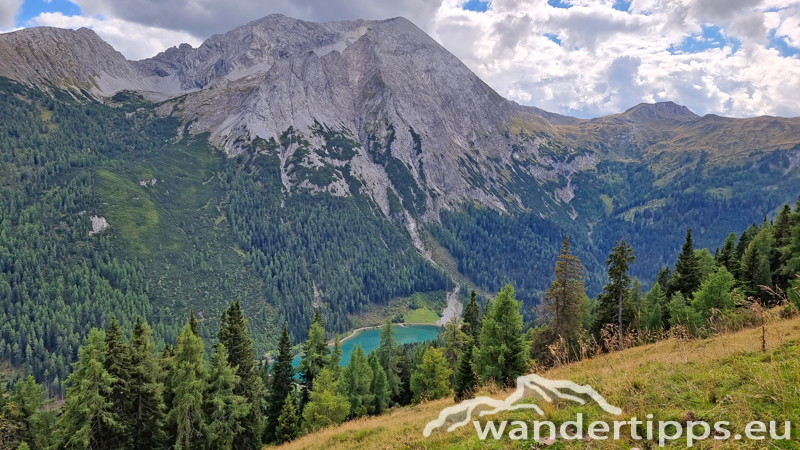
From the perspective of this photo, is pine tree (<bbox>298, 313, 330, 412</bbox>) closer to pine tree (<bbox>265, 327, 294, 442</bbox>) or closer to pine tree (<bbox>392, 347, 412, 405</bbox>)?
pine tree (<bbox>265, 327, 294, 442</bbox>)

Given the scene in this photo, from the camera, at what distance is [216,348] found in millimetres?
30719

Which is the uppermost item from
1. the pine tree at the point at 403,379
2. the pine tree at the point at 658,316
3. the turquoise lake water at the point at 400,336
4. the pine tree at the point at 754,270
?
the pine tree at the point at 754,270

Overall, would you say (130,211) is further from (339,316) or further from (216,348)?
(216,348)

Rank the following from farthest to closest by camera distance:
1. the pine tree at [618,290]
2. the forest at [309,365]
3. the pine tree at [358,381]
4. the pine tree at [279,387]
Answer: the pine tree at [358,381], the pine tree at [279,387], the pine tree at [618,290], the forest at [309,365]

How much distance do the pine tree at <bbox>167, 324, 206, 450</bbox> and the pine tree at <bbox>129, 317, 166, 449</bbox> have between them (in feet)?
4.70

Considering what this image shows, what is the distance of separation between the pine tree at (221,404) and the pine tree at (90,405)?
599 cm

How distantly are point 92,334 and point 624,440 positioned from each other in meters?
32.2

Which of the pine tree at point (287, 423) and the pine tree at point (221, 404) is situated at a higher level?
the pine tree at point (221, 404)

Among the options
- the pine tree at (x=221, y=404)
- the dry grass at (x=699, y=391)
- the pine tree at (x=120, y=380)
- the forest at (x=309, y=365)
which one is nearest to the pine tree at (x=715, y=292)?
the forest at (x=309, y=365)

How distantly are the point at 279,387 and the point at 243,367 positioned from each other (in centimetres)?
1178

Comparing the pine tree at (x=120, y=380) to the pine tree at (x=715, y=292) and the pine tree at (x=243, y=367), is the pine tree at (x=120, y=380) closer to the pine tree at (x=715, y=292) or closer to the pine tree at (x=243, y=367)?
the pine tree at (x=243, y=367)

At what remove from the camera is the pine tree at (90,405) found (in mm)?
26484

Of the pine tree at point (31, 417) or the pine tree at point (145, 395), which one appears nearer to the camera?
the pine tree at point (145, 395)

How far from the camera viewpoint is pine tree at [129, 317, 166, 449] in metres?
29.3
